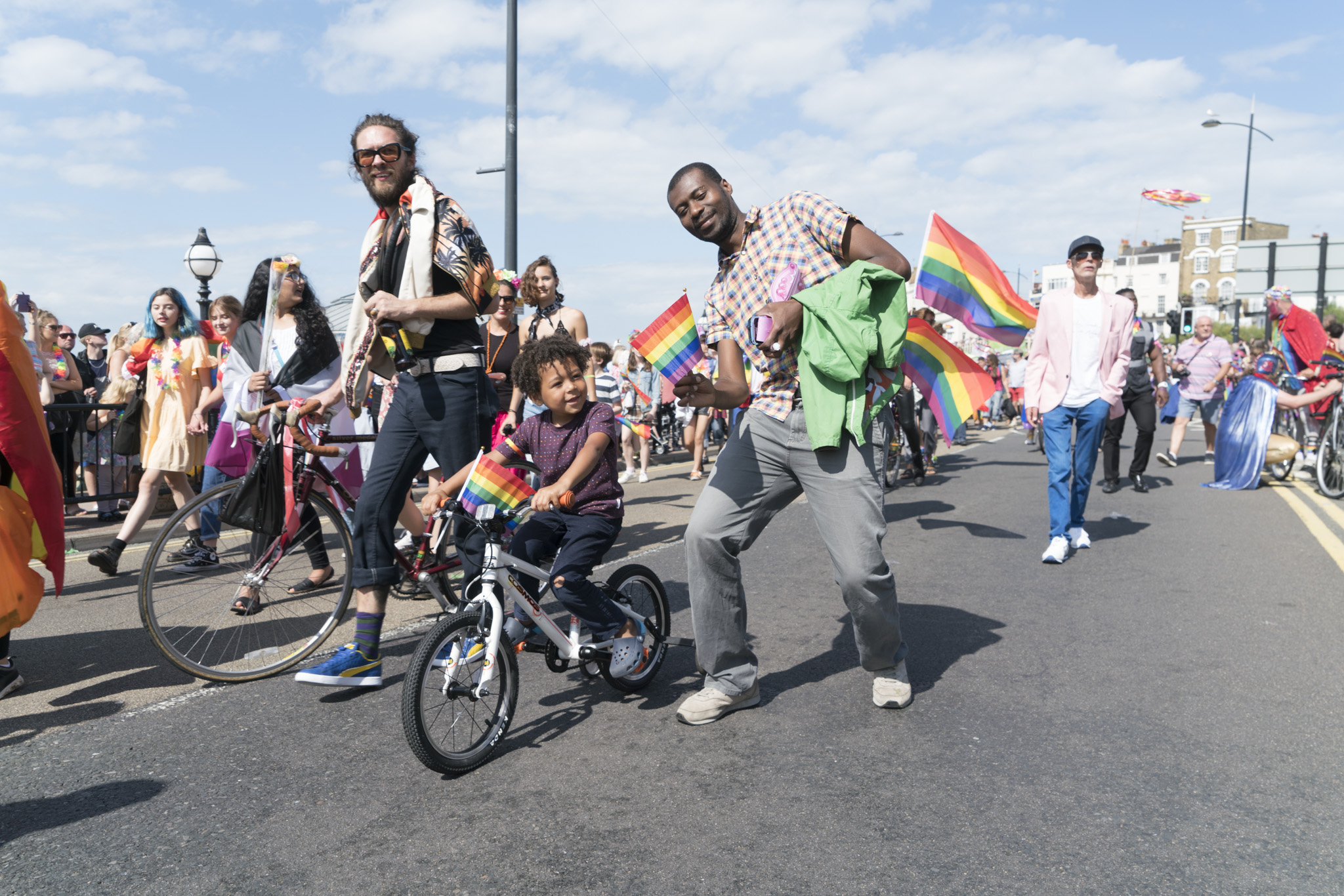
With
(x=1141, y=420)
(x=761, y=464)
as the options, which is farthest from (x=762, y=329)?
(x=1141, y=420)

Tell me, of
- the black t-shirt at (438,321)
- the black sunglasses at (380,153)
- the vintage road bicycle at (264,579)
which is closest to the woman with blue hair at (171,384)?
the vintage road bicycle at (264,579)

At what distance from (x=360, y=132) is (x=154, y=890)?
2744 mm

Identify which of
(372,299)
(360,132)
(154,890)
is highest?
(360,132)

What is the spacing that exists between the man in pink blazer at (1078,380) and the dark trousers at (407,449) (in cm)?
440

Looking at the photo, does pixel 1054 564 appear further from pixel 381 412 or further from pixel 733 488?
pixel 381 412

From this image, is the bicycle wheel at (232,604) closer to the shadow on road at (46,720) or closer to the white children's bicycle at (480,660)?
the shadow on road at (46,720)

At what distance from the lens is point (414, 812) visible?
9.55 ft

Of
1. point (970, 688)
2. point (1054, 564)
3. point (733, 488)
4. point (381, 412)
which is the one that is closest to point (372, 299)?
point (733, 488)

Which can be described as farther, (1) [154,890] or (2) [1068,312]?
(2) [1068,312]

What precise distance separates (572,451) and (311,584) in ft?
6.51

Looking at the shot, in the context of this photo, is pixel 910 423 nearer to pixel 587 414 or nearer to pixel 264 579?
pixel 587 414

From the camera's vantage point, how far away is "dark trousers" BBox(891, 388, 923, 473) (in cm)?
1049

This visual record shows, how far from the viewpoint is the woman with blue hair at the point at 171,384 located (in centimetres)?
672

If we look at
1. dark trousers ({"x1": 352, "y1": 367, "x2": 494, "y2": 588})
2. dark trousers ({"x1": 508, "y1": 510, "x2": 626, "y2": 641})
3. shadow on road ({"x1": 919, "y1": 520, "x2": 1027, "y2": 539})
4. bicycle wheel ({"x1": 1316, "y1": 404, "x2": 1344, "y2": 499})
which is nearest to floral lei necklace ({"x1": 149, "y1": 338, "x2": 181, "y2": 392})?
dark trousers ({"x1": 352, "y1": 367, "x2": 494, "y2": 588})
